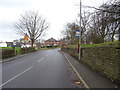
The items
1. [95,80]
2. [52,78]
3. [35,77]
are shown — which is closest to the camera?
[95,80]

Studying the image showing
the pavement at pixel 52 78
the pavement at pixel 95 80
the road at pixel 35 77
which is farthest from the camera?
the road at pixel 35 77

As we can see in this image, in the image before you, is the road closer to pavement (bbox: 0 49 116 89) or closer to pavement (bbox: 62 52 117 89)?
pavement (bbox: 0 49 116 89)

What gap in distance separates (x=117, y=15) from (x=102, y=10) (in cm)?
104

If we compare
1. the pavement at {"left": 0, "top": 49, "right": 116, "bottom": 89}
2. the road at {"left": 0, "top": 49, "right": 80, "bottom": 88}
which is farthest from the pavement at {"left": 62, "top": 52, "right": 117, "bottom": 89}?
the road at {"left": 0, "top": 49, "right": 80, "bottom": 88}

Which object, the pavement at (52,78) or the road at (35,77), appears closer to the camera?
the pavement at (52,78)

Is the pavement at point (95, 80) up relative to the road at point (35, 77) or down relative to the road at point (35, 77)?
up

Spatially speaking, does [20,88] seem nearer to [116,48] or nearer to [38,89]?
[38,89]

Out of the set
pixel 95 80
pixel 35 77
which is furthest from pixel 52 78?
pixel 95 80

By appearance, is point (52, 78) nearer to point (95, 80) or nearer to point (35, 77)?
point (35, 77)

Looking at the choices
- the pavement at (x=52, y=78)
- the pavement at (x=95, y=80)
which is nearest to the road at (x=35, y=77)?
the pavement at (x=52, y=78)

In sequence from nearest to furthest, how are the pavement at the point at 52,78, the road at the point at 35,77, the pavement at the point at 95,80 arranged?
1. the pavement at the point at 95,80
2. the pavement at the point at 52,78
3. the road at the point at 35,77

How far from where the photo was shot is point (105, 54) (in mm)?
5340

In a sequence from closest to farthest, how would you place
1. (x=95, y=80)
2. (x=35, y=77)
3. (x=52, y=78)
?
1. (x=95, y=80)
2. (x=52, y=78)
3. (x=35, y=77)

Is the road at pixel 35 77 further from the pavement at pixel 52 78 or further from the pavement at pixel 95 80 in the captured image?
the pavement at pixel 95 80
